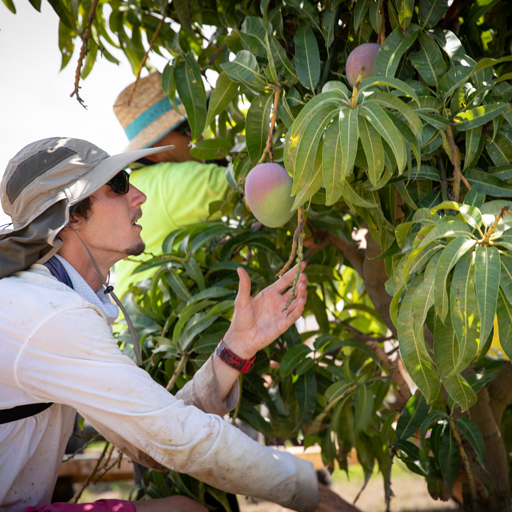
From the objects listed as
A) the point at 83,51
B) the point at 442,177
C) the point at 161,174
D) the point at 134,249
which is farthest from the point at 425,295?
the point at 161,174

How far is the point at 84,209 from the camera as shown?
4.10ft

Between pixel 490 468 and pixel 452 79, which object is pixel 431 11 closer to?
pixel 452 79

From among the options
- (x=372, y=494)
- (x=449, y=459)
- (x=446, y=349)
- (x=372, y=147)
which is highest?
(x=372, y=147)

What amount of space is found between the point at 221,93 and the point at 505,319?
74cm

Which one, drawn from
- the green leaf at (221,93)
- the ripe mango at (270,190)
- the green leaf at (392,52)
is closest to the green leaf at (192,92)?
the green leaf at (221,93)

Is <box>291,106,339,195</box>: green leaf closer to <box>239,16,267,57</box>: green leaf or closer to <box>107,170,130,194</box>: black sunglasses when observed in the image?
<box>239,16,267,57</box>: green leaf

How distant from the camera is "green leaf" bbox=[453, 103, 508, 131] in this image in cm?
94

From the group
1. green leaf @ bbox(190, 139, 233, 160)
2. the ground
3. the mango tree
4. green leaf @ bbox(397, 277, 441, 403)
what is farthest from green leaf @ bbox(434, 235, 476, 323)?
the ground

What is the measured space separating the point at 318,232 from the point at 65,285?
80 cm

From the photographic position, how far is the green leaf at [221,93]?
1.18 meters

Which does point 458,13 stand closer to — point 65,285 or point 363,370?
point 65,285

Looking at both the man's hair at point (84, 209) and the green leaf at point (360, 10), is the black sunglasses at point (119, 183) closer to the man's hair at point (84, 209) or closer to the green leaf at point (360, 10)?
the man's hair at point (84, 209)

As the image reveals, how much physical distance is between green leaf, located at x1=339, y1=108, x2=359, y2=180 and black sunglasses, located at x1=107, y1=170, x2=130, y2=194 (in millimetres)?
653

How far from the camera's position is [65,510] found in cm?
105
